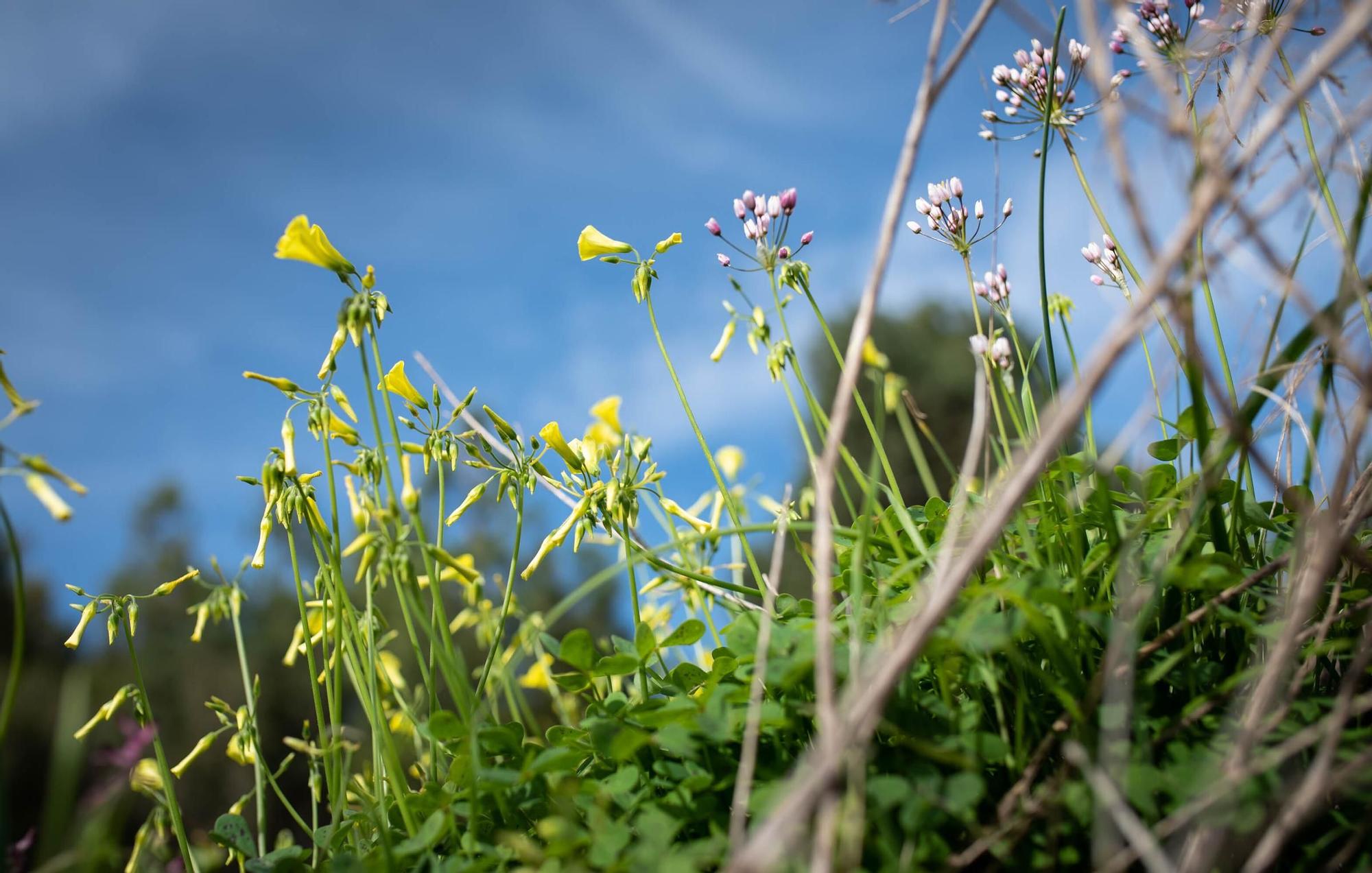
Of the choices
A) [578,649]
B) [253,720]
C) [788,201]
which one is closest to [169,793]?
[253,720]

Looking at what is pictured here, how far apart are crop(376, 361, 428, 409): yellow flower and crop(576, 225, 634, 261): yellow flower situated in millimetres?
493

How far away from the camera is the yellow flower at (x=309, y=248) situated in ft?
4.54

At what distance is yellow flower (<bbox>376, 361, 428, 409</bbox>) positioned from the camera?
68.1 inches

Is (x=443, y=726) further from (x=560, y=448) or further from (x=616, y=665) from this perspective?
(x=560, y=448)

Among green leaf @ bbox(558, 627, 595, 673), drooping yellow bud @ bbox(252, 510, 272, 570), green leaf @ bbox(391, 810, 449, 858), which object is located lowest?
green leaf @ bbox(391, 810, 449, 858)

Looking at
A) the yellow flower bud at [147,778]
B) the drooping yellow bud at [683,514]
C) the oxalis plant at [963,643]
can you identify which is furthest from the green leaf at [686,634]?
the yellow flower bud at [147,778]

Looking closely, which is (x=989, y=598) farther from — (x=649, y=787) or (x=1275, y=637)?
(x=649, y=787)

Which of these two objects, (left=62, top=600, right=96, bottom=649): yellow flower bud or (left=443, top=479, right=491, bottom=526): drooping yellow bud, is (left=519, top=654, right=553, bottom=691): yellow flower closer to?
(left=443, top=479, right=491, bottom=526): drooping yellow bud

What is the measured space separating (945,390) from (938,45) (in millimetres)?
18019

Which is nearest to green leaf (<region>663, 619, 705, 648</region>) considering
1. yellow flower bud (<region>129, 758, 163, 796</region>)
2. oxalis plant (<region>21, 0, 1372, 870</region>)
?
oxalis plant (<region>21, 0, 1372, 870</region>)

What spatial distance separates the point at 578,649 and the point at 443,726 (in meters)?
0.21

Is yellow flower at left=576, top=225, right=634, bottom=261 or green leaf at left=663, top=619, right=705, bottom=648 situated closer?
green leaf at left=663, top=619, right=705, bottom=648

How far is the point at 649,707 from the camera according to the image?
1217 millimetres

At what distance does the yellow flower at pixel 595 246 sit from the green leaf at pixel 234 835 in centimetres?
127
